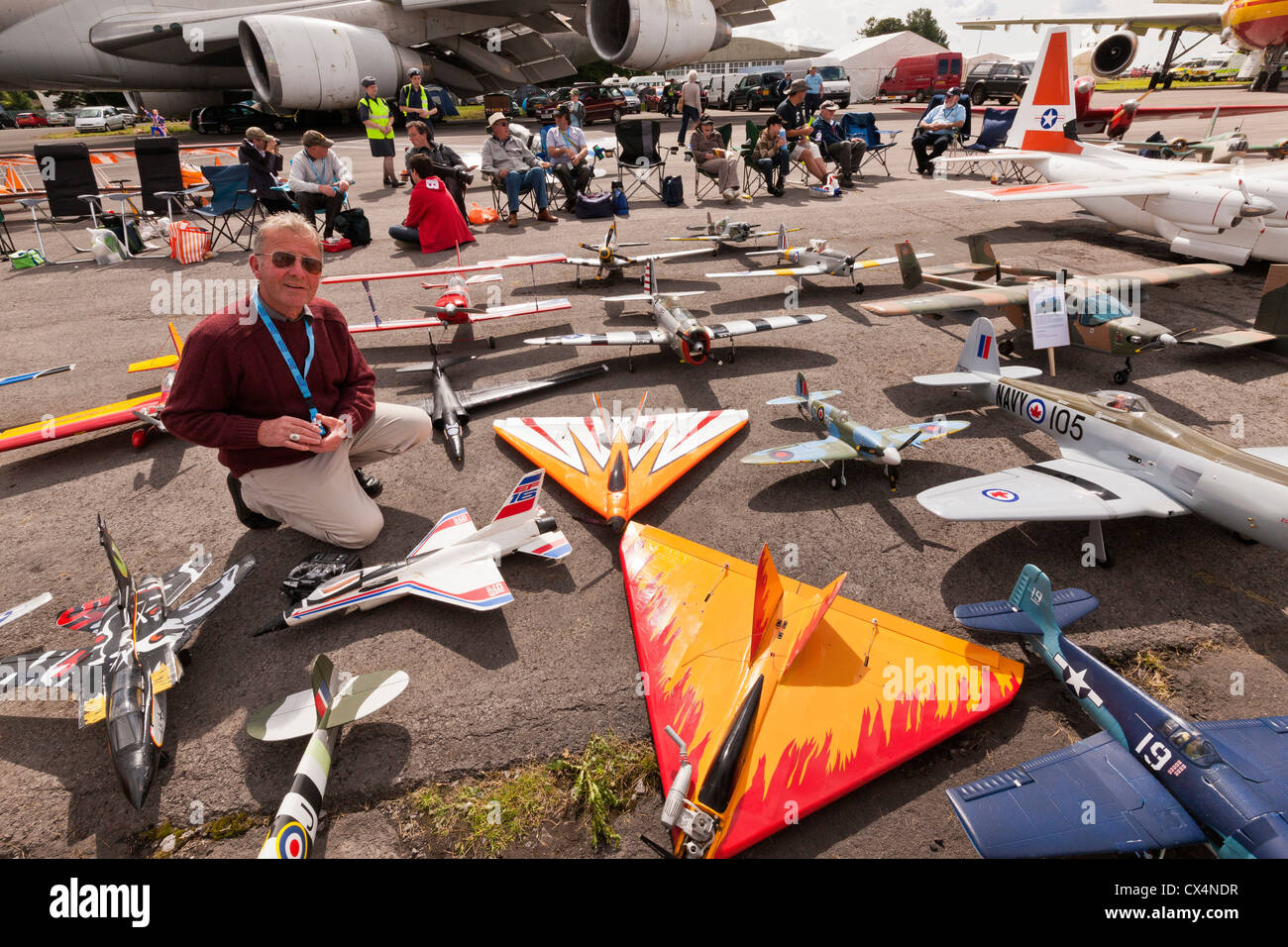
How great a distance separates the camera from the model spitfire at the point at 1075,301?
733cm

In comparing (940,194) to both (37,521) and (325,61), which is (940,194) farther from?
(325,61)

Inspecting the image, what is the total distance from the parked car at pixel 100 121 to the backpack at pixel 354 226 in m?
41.2

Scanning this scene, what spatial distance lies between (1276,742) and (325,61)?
1219 inches

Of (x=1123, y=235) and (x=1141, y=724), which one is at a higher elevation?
(x=1123, y=235)

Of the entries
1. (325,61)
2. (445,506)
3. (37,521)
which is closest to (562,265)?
(445,506)

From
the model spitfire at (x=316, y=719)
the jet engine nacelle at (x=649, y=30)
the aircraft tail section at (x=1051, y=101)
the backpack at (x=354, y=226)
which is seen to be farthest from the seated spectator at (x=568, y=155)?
the model spitfire at (x=316, y=719)

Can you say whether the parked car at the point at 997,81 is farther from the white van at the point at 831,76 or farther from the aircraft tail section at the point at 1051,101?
the aircraft tail section at the point at 1051,101

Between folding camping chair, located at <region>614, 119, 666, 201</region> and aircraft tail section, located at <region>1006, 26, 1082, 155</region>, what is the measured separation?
9.40m

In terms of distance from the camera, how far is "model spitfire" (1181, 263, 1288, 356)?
25.0 feet

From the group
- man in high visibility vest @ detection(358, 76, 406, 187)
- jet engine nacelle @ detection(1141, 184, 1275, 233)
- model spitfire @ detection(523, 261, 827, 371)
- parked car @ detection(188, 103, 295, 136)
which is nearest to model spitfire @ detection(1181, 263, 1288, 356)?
jet engine nacelle @ detection(1141, 184, 1275, 233)

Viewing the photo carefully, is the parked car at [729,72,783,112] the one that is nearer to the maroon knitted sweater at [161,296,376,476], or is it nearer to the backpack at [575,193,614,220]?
the backpack at [575,193,614,220]

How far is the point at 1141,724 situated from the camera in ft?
10.8

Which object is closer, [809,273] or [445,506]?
[445,506]
